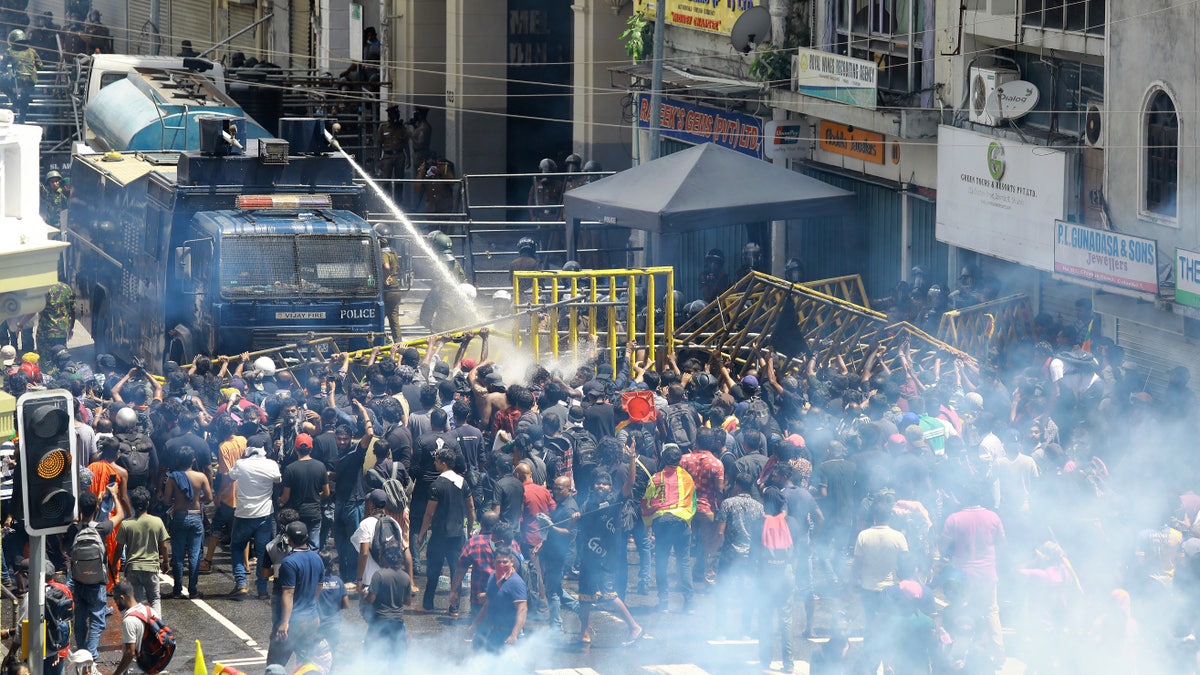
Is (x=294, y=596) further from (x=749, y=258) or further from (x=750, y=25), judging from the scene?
(x=750, y=25)

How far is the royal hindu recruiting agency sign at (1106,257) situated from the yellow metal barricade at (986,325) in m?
0.66

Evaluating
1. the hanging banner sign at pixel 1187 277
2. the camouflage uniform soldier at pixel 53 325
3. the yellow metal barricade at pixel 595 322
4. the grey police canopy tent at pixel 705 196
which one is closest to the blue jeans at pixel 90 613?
the yellow metal barricade at pixel 595 322

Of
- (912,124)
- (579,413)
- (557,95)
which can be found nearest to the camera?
(579,413)

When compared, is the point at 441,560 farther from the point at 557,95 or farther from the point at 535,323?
the point at 557,95

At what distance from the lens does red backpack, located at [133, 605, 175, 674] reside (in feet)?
40.0

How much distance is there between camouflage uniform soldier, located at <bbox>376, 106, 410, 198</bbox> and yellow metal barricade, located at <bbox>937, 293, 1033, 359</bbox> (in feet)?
57.7

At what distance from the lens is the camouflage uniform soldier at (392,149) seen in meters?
37.2

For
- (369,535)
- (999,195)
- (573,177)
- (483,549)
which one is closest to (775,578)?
(483,549)

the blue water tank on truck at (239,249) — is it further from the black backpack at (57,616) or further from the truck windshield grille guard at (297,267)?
the black backpack at (57,616)

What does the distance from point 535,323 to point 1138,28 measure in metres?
6.97

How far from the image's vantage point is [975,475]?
1324 centimetres

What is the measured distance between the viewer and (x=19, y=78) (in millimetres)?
34625

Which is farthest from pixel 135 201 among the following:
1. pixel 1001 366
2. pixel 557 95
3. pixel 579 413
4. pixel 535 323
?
pixel 557 95

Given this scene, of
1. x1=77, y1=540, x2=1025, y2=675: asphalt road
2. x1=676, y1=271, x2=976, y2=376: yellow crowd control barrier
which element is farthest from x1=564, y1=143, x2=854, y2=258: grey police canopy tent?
x1=77, y1=540, x2=1025, y2=675: asphalt road
